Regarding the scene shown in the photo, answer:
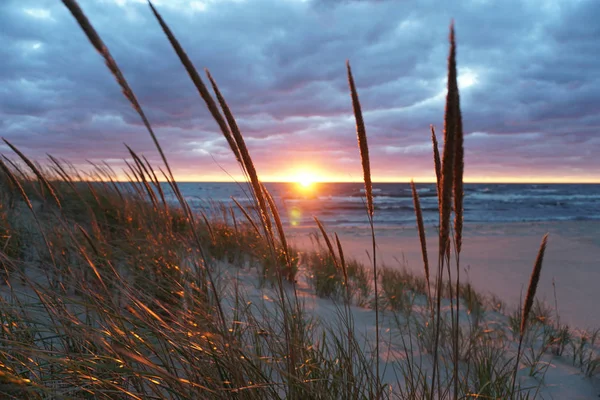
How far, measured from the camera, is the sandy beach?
17.0 feet

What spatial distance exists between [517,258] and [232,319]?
8.62 metres

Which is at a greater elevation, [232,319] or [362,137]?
[362,137]

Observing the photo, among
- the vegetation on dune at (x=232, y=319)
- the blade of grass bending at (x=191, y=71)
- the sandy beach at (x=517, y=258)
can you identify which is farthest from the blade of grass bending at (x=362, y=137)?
the sandy beach at (x=517, y=258)

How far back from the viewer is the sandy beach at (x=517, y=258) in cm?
519

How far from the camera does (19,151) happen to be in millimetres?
2160

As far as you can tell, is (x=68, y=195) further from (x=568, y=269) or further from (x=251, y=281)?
(x=568, y=269)

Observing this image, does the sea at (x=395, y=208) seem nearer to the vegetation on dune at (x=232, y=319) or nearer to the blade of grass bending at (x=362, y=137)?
the blade of grass bending at (x=362, y=137)

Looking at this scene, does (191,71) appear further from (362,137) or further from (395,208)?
(395,208)

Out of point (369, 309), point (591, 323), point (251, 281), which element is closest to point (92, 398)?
point (251, 281)

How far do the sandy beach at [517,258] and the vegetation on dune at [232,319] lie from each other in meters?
0.77

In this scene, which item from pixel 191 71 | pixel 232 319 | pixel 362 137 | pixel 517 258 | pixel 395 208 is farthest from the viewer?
pixel 395 208

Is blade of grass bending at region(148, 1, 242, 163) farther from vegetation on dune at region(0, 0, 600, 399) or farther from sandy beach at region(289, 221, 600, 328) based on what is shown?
sandy beach at region(289, 221, 600, 328)

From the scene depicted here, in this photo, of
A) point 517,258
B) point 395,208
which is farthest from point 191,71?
point 395,208

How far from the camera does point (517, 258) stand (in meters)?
8.48
